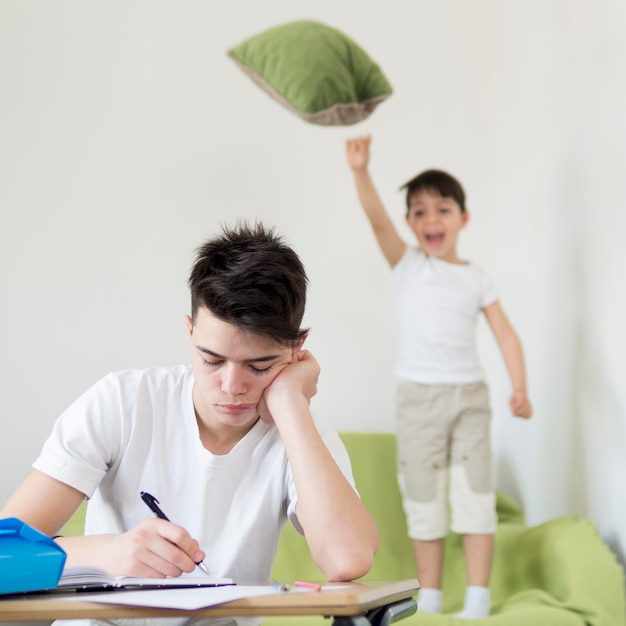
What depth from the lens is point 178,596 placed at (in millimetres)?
889

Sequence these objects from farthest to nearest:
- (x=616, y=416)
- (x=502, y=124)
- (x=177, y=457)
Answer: (x=502, y=124) < (x=616, y=416) < (x=177, y=457)

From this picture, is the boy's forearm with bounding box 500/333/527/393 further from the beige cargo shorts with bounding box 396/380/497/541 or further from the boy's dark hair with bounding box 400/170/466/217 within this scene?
the boy's dark hair with bounding box 400/170/466/217

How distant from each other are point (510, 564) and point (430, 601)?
0.30 m

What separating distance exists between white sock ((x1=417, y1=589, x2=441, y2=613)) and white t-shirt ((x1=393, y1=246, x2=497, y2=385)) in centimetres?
58

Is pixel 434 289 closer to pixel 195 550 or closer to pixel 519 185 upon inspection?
pixel 519 185

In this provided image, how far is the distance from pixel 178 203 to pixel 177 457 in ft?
A: 5.90

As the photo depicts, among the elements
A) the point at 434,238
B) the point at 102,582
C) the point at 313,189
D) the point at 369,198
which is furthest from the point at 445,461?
the point at 102,582

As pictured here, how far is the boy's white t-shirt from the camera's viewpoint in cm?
135

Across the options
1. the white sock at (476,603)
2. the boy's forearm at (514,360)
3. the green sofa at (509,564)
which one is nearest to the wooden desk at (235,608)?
the green sofa at (509,564)

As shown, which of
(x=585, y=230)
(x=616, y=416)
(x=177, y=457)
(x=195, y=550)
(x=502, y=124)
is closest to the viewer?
(x=195, y=550)

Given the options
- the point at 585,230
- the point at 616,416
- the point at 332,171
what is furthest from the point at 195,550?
the point at 332,171

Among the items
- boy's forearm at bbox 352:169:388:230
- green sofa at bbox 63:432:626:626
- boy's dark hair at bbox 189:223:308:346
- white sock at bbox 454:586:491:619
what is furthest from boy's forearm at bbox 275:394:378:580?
boy's forearm at bbox 352:169:388:230

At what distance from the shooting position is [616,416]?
238 centimetres

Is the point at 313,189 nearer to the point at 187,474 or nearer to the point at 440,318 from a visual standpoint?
the point at 440,318
